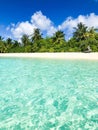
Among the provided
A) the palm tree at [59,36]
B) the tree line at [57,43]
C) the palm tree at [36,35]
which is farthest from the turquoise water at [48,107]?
the palm tree at [36,35]

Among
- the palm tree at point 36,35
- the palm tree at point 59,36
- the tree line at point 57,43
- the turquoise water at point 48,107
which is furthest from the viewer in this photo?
the palm tree at point 36,35

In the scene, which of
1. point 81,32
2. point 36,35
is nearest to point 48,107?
point 81,32

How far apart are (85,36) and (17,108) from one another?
46056 millimetres

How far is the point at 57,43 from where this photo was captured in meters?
59.0

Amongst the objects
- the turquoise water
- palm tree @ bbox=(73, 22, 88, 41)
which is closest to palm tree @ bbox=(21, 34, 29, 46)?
palm tree @ bbox=(73, 22, 88, 41)

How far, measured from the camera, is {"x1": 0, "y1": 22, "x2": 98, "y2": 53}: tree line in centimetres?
5203

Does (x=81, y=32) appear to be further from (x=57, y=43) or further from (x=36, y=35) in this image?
(x=36, y=35)

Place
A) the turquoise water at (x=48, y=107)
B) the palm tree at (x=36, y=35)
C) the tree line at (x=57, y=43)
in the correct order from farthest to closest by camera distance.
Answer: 1. the palm tree at (x=36, y=35)
2. the tree line at (x=57, y=43)
3. the turquoise water at (x=48, y=107)

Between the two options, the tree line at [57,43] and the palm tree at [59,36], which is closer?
the tree line at [57,43]

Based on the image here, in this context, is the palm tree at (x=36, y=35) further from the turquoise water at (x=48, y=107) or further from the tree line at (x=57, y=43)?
the turquoise water at (x=48, y=107)

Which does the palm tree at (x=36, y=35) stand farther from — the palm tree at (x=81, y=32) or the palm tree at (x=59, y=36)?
the palm tree at (x=81, y=32)

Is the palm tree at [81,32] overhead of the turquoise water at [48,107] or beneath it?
overhead

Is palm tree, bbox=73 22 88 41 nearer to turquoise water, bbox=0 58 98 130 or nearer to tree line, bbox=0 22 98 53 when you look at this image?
tree line, bbox=0 22 98 53

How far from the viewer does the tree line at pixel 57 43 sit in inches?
2048
